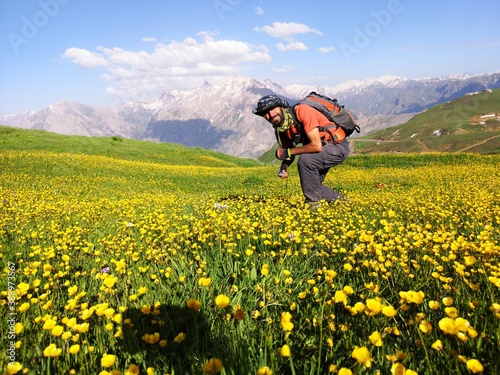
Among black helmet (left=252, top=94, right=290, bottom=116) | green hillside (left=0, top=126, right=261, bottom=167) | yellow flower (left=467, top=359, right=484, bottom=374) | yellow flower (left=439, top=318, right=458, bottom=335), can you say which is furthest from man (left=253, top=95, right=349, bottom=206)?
green hillside (left=0, top=126, right=261, bottom=167)

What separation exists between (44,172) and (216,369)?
21071 millimetres

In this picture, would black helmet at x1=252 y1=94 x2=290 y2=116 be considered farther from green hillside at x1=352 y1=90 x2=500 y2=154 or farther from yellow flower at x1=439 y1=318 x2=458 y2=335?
green hillside at x1=352 y1=90 x2=500 y2=154

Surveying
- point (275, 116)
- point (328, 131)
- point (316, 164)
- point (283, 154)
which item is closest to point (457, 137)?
point (328, 131)

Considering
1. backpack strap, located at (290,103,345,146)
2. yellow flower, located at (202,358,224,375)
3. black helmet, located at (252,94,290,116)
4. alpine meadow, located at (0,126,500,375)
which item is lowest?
alpine meadow, located at (0,126,500,375)

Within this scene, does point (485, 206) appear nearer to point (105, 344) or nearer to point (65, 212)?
point (105, 344)

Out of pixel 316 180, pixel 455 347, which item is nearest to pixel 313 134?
pixel 316 180

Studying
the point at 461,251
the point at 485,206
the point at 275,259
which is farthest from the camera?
the point at 485,206

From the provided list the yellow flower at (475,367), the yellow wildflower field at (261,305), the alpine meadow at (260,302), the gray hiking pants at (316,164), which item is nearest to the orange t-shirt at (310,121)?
the gray hiking pants at (316,164)

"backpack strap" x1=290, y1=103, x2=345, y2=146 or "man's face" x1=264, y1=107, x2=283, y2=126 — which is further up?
"man's face" x1=264, y1=107, x2=283, y2=126

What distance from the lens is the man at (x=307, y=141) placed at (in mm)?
6992

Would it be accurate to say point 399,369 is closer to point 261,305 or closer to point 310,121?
point 261,305

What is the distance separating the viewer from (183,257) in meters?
4.26

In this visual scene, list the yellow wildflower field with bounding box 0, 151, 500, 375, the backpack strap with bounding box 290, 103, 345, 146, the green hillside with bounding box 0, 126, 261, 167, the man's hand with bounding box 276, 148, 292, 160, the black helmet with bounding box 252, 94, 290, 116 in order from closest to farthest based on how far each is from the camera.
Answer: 1. the yellow wildflower field with bounding box 0, 151, 500, 375
2. the black helmet with bounding box 252, 94, 290, 116
3. the backpack strap with bounding box 290, 103, 345, 146
4. the man's hand with bounding box 276, 148, 292, 160
5. the green hillside with bounding box 0, 126, 261, 167

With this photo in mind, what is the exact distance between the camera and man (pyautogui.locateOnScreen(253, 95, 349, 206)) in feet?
22.9
